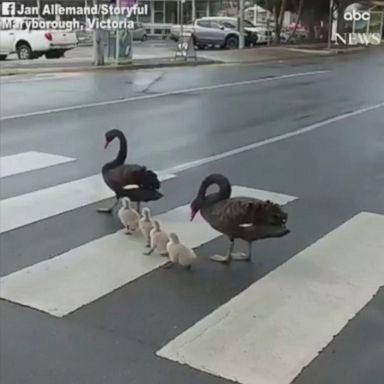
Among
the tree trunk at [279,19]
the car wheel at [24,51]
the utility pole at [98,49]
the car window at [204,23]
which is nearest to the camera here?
the utility pole at [98,49]

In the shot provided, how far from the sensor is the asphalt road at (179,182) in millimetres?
3703

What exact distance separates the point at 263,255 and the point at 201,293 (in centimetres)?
83

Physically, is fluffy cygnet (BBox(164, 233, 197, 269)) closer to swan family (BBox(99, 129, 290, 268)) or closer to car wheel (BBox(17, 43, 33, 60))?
swan family (BBox(99, 129, 290, 268))

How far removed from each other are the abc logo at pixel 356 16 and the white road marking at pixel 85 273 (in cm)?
4153

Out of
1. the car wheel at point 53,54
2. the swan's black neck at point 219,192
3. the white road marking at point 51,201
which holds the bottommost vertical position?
the car wheel at point 53,54

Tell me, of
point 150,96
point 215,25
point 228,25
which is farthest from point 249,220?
point 228,25

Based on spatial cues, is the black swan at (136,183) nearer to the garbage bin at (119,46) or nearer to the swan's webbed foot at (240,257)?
the swan's webbed foot at (240,257)

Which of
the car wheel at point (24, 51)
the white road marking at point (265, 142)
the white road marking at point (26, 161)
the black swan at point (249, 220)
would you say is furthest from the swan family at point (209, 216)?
the car wheel at point (24, 51)

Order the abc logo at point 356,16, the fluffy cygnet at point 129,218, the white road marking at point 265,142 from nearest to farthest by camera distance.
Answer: the fluffy cygnet at point 129,218 < the white road marking at point 265,142 < the abc logo at point 356,16

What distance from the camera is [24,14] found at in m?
38.2

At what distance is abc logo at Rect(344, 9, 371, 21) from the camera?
44.4 meters

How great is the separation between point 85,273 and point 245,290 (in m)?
1.08

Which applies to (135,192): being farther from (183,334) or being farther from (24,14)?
(24,14)

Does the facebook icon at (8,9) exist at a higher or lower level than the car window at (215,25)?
higher
